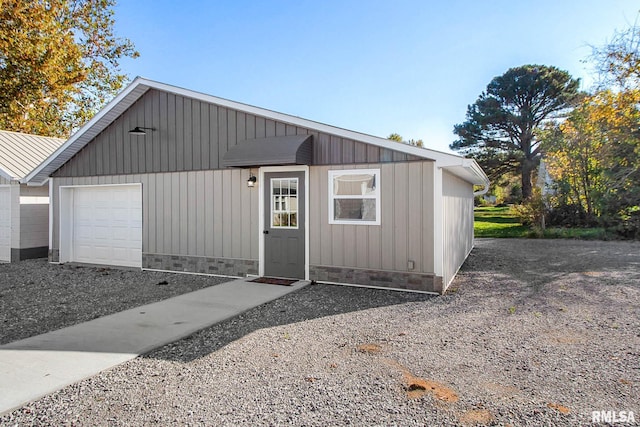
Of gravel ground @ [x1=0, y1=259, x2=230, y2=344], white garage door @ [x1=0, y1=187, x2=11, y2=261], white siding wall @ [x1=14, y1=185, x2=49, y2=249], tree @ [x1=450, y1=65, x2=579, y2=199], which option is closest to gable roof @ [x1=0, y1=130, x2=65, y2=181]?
white siding wall @ [x1=14, y1=185, x2=49, y2=249]

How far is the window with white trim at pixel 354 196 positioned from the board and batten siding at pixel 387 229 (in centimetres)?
9

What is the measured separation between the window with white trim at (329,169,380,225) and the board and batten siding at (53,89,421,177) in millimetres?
249

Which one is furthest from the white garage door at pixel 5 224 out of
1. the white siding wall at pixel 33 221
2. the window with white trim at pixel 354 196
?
the window with white trim at pixel 354 196

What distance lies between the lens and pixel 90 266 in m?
9.79

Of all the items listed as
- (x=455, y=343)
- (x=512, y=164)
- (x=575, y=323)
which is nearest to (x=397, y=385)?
(x=455, y=343)

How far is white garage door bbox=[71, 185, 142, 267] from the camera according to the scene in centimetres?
935

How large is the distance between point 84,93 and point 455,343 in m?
24.3

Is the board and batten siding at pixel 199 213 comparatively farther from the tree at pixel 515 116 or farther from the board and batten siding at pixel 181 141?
the tree at pixel 515 116

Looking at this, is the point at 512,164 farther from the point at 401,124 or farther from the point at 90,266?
the point at 90,266

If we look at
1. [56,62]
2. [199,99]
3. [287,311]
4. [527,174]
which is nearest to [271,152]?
[199,99]

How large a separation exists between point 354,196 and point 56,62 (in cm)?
1607

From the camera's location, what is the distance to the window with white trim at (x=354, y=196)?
686 centimetres

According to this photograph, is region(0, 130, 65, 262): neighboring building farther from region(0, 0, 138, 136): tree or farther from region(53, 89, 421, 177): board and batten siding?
region(0, 0, 138, 136): tree

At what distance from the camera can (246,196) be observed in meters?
7.95
